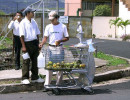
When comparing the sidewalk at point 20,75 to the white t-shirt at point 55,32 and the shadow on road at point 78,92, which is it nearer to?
the shadow on road at point 78,92

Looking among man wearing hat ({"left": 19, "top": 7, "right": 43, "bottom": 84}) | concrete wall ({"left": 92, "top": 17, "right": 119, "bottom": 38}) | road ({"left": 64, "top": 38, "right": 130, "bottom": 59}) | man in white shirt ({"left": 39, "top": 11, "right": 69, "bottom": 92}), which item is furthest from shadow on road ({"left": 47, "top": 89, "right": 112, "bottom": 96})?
concrete wall ({"left": 92, "top": 17, "right": 119, "bottom": 38})

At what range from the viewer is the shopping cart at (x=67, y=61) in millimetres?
7855

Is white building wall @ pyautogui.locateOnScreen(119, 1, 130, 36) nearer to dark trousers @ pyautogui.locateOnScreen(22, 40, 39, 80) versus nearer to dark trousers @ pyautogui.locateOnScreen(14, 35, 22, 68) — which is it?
dark trousers @ pyautogui.locateOnScreen(14, 35, 22, 68)

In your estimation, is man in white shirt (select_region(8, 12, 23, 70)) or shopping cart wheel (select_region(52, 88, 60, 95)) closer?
shopping cart wheel (select_region(52, 88, 60, 95))

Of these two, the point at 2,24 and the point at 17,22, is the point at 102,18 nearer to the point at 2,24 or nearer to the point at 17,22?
the point at 2,24

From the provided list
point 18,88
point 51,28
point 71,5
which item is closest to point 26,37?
point 51,28

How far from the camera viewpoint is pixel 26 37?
26.9 ft

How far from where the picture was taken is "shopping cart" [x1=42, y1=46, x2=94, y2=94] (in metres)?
7.86

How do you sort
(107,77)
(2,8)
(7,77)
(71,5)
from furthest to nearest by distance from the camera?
1. (71,5)
2. (2,8)
3. (107,77)
4. (7,77)

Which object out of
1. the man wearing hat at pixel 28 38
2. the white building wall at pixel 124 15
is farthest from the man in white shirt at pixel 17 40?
the white building wall at pixel 124 15

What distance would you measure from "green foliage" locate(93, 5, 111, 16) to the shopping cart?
25.8 meters

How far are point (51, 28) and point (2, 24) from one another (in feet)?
70.0

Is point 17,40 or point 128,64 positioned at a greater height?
point 17,40

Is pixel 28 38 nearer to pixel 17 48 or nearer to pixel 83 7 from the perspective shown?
pixel 17 48
